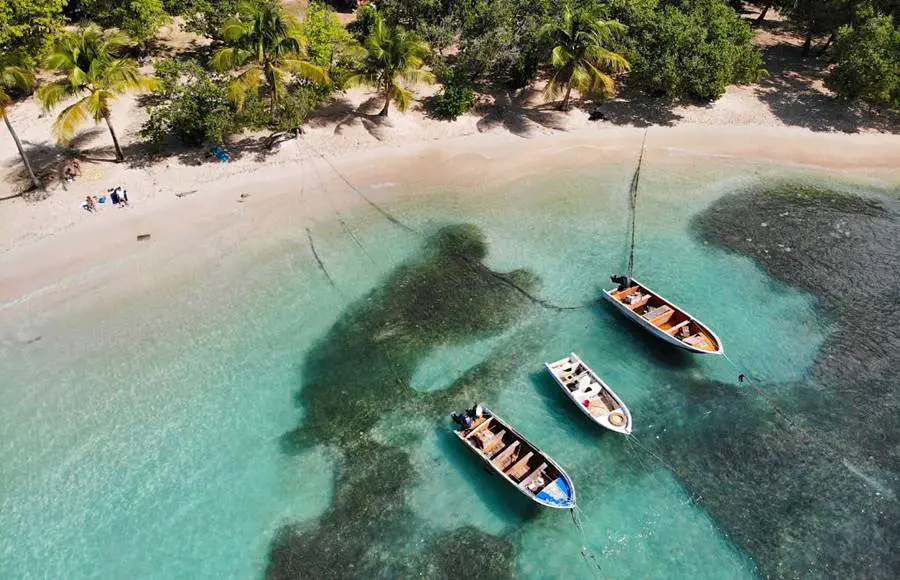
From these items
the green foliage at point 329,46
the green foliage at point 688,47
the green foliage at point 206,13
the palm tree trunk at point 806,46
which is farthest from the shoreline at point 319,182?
Result: the green foliage at point 206,13

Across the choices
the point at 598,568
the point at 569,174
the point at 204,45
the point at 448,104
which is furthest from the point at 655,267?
the point at 204,45

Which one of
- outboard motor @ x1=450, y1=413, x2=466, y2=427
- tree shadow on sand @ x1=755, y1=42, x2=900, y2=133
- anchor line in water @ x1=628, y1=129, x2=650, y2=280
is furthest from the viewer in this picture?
tree shadow on sand @ x1=755, y1=42, x2=900, y2=133

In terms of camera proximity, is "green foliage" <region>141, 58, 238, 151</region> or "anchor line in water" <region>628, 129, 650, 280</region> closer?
"anchor line in water" <region>628, 129, 650, 280</region>

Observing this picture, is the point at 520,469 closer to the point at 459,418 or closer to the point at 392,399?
the point at 459,418

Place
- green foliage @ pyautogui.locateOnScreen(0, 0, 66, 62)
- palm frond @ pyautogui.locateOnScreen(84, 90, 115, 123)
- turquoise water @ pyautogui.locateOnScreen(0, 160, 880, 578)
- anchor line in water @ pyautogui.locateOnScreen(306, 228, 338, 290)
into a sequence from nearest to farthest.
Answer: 1. turquoise water @ pyautogui.locateOnScreen(0, 160, 880, 578)
2. anchor line in water @ pyautogui.locateOnScreen(306, 228, 338, 290)
3. palm frond @ pyautogui.locateOnScreen(84, 90, 115, 123)
4. green foliage @ pyautogui.locateOnScreen(0, 0, 66, 62)

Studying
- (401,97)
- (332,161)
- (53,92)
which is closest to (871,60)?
(401,97)

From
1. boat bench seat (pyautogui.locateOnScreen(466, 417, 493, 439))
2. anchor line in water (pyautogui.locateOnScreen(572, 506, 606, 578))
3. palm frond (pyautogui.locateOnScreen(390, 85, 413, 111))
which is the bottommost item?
anchor line in water (pyautogui.locateOnScreen(572, 506, 606, 578))

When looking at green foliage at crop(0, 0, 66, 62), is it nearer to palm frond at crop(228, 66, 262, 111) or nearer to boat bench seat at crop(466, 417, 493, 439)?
palm frond at crop(228, 66, 262, 111)

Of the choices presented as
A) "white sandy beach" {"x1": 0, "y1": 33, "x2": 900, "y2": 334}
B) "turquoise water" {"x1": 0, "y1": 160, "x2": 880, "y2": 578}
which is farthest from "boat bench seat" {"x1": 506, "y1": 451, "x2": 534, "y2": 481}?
"white sandy beach" {"x1": 0, "y1": 33, "x2": 900, "y2": 334}
